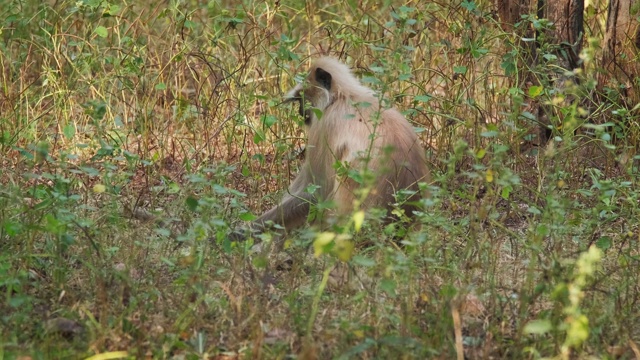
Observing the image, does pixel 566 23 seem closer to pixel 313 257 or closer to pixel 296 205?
pixel 296 205

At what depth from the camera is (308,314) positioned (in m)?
3.21

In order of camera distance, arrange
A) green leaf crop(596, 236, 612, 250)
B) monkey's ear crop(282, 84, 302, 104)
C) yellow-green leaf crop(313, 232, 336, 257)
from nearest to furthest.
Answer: yellow-green leaf crop(313, 232, 336, 257) → green leaf crop(596, 236, 612, 250) → monkey's ear crop(282, 84, 302, 104)

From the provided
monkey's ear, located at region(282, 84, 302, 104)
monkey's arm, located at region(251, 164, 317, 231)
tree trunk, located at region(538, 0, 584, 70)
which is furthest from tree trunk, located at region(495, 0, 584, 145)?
monkey's arm, located at region(251, 164, 317, 231)

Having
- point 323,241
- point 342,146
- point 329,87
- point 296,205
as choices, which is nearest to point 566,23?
point 329,87

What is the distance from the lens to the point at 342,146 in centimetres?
457

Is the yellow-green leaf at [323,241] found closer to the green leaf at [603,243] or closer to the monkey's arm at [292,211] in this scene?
the green leaf at [603,243]

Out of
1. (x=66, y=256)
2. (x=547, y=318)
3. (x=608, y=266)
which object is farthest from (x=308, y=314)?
(x=608, y=266)

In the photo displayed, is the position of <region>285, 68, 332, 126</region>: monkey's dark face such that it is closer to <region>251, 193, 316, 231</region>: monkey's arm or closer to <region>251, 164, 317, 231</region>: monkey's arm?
<region>251, 164, 317, 231</region>: monkey's arm

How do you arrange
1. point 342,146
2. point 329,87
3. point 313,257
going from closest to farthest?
1. point 313,257
2. point 342,146
3. point 329,87

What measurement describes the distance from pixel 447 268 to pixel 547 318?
0.41 metres

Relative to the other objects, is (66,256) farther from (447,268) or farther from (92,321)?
(447,268)

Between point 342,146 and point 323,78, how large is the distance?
37cm

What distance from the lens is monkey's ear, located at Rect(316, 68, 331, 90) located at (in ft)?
15.5

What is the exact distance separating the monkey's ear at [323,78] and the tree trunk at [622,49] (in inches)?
66.2
